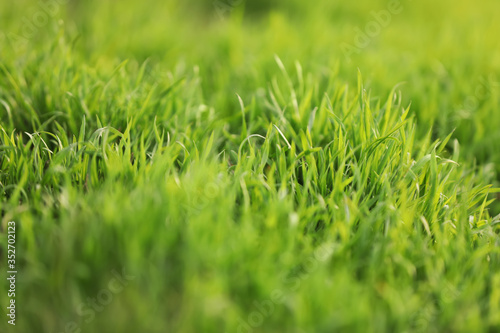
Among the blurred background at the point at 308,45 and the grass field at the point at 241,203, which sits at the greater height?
the blurred background at the point at 308,45

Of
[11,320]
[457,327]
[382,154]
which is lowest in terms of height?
[11,320]

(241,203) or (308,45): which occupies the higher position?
(308,45)

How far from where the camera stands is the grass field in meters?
1.28

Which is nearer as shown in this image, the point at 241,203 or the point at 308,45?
the point at 241,203

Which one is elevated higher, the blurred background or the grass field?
the blurred background

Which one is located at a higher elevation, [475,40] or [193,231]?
[475,40]

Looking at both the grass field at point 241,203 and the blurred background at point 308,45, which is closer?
the grass field at point 241,203

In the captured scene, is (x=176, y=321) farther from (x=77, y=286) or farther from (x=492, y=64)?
(x=492, y=64)

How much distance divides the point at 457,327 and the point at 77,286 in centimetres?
105

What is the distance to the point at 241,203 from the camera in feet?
5.26

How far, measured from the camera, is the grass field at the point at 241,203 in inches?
50.3

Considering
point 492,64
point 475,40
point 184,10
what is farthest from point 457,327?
point 184,10

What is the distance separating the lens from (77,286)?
1.30 meters

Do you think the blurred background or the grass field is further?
the blurred background
